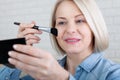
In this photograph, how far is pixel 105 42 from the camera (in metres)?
1.10

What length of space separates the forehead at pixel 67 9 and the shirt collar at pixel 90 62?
0.20m

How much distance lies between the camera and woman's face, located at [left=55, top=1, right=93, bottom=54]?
1005mm

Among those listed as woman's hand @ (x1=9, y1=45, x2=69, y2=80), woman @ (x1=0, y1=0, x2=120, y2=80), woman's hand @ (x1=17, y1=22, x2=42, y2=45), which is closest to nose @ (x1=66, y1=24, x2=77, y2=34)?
woman @ (x1=0, y1=0, x2=120, y2=80)

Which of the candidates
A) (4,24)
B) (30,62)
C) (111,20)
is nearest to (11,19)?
(4,24)

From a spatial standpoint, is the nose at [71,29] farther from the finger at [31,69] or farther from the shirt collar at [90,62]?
the finger at [31,69]

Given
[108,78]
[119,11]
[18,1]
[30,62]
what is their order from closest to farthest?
[30,62], [108,78], [119,11], [18,1]

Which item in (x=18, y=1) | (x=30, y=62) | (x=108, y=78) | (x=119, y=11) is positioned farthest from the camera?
(x=18, y=1)

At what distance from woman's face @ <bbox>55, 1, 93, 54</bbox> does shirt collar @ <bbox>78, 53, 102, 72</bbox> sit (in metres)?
0.04

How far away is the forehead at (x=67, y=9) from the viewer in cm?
103

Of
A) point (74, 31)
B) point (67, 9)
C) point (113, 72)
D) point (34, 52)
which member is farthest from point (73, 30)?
point (34, 52)

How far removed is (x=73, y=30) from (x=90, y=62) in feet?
0.52

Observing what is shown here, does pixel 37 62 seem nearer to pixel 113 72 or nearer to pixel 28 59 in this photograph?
pixel 28 59

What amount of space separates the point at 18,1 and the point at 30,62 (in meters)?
1.36

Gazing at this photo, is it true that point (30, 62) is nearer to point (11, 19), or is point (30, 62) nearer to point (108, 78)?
point (108, 78)
